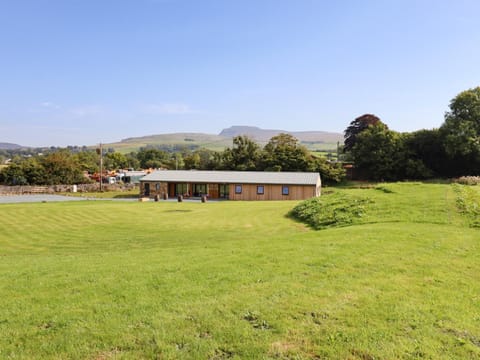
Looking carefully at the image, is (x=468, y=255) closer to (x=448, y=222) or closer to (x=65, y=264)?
(x=448, y=222)

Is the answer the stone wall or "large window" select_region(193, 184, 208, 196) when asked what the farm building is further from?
the stone wall

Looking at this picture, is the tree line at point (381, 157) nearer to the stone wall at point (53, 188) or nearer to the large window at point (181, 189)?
the stone wall at point (53, 188)

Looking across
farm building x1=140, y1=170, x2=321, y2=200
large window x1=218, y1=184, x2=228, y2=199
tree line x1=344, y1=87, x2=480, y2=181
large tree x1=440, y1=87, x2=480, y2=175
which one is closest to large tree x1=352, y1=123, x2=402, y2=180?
tree line x1=344, y1=87, x2=480, y2=181

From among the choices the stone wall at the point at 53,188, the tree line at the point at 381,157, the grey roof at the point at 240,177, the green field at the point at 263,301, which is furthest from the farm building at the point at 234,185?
the green field at the point at 263,301

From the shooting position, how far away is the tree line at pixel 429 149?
4369 centimetres

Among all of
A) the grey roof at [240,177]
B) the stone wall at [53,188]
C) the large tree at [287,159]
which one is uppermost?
the large tree at [287,159]

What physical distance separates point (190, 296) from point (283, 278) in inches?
85.2

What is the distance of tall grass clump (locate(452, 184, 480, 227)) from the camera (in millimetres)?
14547

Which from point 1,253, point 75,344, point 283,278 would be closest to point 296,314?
point 283,278

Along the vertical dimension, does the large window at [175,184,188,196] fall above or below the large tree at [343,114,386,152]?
below

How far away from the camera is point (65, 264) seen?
32.7ft

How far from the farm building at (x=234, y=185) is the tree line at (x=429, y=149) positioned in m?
13.1

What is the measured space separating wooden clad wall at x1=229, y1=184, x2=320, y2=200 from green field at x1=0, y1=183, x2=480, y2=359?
2458cm

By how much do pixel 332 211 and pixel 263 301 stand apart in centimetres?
1441
